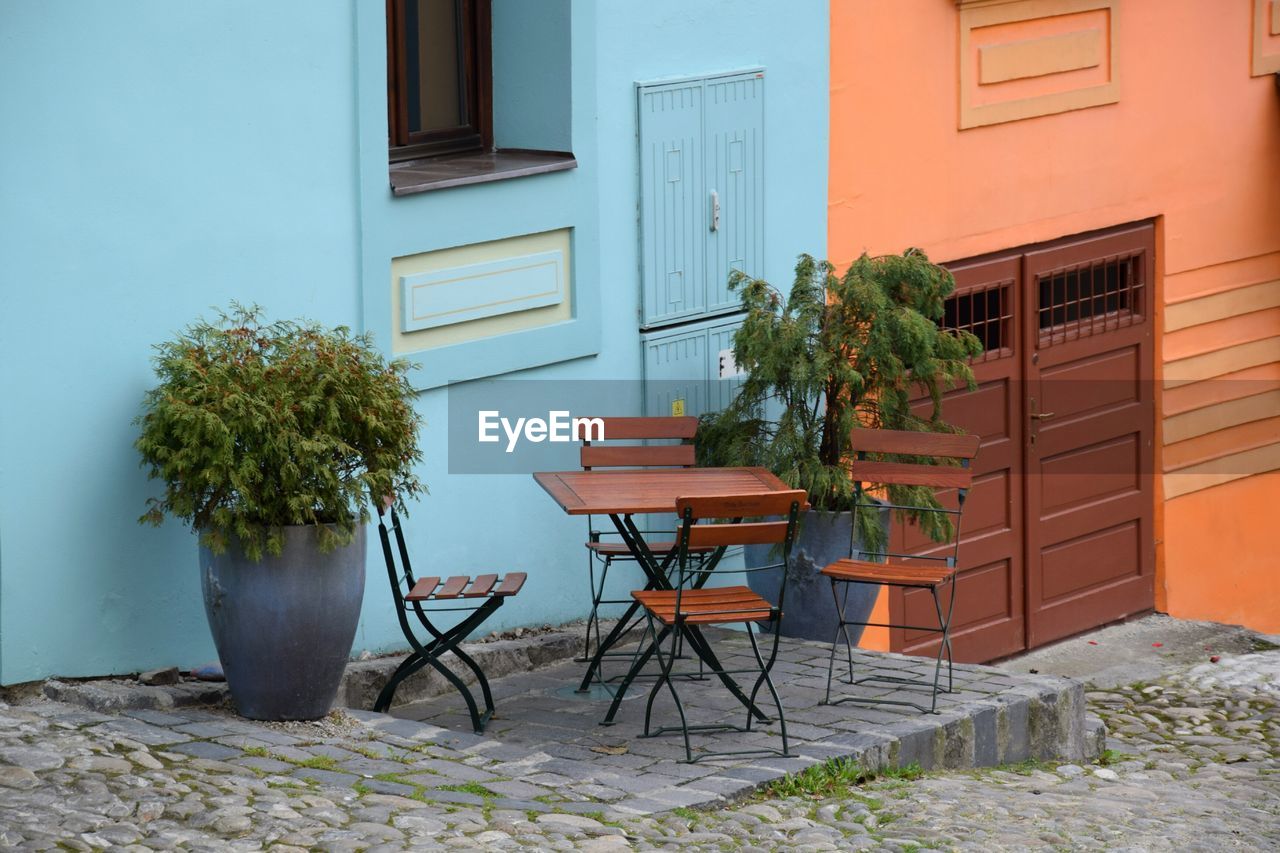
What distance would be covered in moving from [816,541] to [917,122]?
2.99 m

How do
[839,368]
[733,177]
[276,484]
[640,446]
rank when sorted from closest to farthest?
[276,484], [640,446], [839,368], [733,177]

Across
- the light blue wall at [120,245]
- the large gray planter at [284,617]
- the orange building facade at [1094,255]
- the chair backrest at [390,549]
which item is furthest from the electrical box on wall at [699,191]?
the large gray planter at [284,617]

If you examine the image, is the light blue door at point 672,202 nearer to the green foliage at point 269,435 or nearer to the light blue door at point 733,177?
the light blue door at point 733,177

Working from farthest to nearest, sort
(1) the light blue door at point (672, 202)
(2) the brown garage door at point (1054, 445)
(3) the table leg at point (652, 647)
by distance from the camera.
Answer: (2) the brown garage door at point (1054, 445)
(1) the light blue door at point (672, 202)
(3) the table leg at point (652, 647)

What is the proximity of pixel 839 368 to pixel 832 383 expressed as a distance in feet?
0.61

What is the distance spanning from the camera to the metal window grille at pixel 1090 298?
1209 centimetres

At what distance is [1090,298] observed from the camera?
12367mm

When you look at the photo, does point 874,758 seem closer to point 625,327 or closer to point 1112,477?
point 625,327

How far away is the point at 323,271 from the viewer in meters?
8.18

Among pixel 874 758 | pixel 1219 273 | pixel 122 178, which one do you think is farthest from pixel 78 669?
pixel 1219 273

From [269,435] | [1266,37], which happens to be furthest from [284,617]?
[1266,37]

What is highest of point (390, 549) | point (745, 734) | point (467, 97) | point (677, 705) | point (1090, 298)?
point (467, 97)
